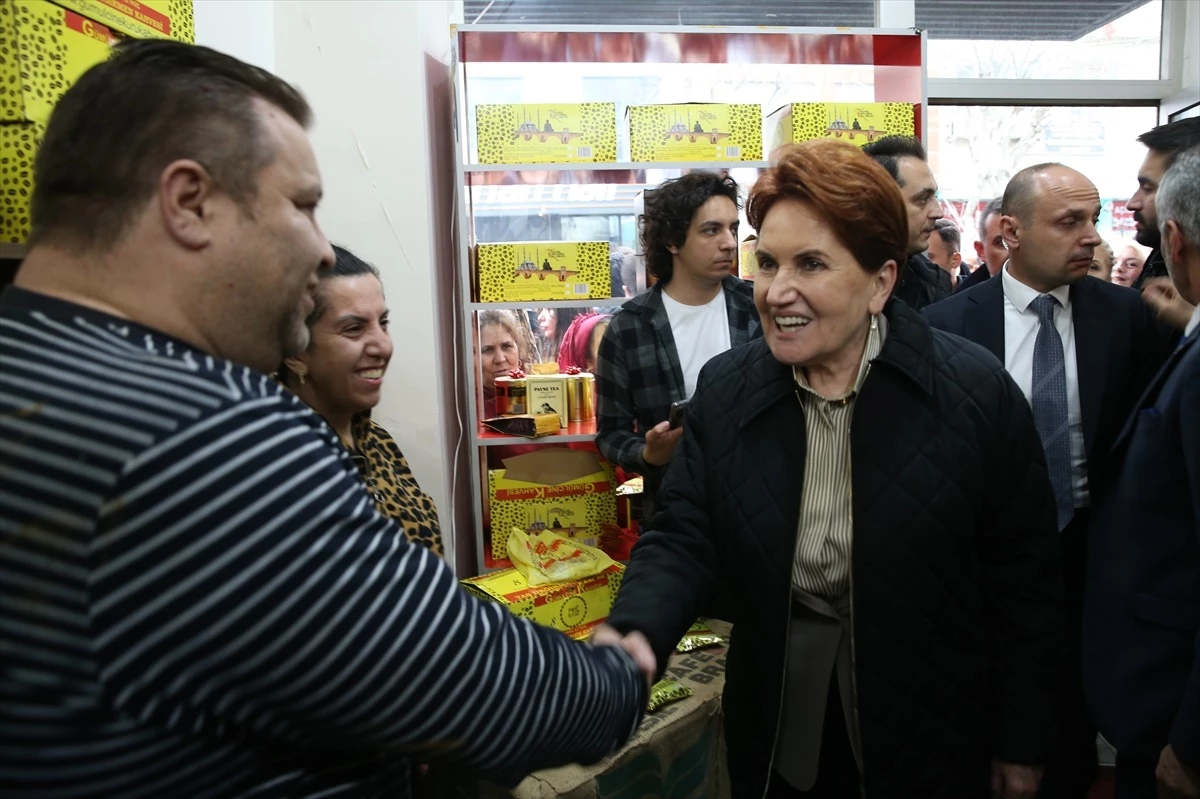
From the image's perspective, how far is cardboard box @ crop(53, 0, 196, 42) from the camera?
4.24 feet

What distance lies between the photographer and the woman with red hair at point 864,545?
1448 mm

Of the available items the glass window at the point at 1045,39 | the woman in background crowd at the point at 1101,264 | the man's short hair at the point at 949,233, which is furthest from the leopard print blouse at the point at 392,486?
the glass window at the point at 1045,39

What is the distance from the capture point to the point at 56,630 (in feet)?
2.13

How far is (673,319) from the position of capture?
2898 millimetres

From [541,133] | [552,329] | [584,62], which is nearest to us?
[541,133]

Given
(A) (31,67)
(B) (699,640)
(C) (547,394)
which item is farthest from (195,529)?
(C) (547,394)

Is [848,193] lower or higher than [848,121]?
lower

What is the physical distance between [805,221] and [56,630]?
129 cm

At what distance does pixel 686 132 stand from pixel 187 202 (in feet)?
8.71

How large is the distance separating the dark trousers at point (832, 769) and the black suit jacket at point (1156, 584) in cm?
46

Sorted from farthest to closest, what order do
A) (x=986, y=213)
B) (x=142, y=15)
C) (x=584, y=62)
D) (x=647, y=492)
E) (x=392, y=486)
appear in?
(x=986, y=213) < (x=584, y=62) < (x=647, y=492) < (x=392, y=486) < (x=142, y=15)

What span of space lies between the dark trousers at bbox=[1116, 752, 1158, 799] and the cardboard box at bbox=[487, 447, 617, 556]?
6.33 feet

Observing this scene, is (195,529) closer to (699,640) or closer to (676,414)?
(676,414)

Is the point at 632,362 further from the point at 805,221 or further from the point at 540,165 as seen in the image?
the point at 805,221
